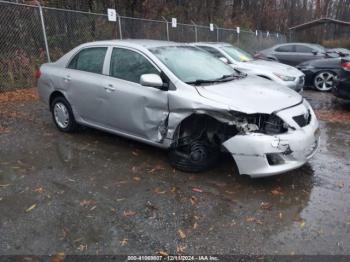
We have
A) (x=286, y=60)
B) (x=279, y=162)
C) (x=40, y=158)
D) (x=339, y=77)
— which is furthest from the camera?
(x=286, y=60)

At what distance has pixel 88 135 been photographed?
250 inches

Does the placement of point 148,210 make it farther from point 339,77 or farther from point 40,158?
point 339,77

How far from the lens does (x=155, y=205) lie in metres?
3.96

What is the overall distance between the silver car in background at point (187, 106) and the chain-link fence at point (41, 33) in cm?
504

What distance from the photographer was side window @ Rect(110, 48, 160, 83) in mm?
5004

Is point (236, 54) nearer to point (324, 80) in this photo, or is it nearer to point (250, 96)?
point (324, 80)

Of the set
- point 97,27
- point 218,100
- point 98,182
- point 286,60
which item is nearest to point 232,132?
point 218,100

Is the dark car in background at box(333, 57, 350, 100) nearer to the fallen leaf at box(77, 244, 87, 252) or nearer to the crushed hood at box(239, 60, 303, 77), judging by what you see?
the crushed hood at box(239, 60, 303, 77)

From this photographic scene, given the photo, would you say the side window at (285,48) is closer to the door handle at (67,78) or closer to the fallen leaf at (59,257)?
the door handle at (67,78)

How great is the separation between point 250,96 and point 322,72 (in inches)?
302

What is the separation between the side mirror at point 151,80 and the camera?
4.58 m

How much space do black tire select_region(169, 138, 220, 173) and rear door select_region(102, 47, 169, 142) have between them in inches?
15.4

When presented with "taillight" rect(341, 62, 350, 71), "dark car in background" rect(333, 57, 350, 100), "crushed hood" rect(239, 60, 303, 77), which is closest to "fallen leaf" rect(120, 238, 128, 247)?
"dark car in background" rect(333, 57, 350, 100)

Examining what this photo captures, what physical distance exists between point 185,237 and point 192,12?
21254mm
